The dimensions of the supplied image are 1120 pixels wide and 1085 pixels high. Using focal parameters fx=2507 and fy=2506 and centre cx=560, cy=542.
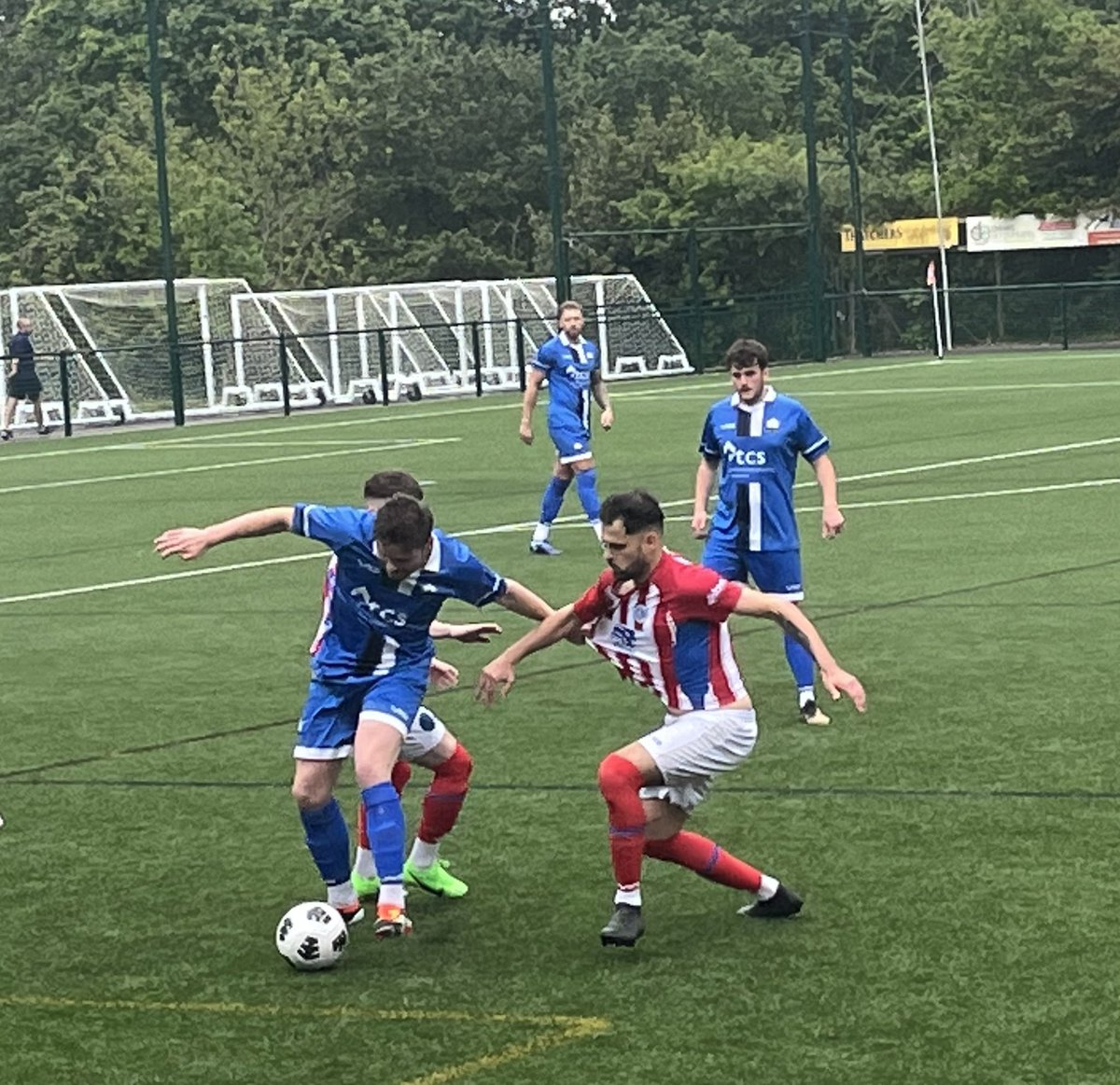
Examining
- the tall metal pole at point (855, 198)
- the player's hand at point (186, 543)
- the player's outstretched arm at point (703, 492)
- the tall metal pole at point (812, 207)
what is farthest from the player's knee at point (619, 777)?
the tall metal pole at point (855, 198)

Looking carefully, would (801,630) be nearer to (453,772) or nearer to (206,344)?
(453,772)

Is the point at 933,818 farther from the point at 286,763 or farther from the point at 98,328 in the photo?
the point at 98,328

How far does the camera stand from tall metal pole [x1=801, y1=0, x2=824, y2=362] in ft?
170

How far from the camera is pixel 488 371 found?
48.1 m

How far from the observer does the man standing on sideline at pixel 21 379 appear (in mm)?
39281

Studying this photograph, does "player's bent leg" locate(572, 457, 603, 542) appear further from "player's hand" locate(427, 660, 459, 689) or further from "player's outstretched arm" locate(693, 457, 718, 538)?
"player's hand" locate(427, 660, 459, 689)

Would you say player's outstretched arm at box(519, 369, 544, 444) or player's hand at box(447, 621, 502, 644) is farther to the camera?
player's outstretched arm at box(519, 369, 544, 444)

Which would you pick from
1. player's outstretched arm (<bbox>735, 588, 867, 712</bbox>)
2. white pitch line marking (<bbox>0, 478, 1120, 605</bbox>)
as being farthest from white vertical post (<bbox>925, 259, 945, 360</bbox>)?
player's outstretched arm (<bbox>735, 588, 867, 712</bbox>)

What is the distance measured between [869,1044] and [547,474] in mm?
21233

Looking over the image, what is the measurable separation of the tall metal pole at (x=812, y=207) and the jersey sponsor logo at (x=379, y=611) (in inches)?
1752

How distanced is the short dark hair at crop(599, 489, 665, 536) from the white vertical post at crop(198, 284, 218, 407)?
1393 inches

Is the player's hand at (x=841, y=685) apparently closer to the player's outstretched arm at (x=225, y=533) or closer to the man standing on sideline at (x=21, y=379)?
the player's outstretched arm at (x=225, y=533)

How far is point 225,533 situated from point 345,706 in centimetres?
70

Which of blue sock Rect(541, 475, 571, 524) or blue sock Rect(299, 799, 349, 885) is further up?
blue sock Rect(541, 475, 571, 524)
